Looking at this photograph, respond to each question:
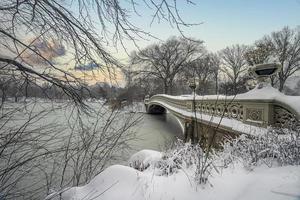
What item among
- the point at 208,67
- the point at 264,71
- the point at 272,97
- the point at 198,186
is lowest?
the point at 198,186

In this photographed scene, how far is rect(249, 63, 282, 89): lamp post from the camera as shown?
886 cm

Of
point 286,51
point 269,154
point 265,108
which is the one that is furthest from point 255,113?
point 286,51

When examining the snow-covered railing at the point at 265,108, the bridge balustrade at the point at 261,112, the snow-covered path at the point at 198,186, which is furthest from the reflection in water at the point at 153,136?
the snow-covered path at the point at 198,186

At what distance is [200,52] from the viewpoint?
50531 mm

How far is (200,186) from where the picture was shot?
3.81 metres

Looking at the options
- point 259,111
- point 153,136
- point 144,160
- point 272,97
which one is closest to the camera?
point 144,160

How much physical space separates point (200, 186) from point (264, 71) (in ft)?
20.8

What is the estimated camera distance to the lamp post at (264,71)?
8856mm

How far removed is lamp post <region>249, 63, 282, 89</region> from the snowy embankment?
5.21 meters

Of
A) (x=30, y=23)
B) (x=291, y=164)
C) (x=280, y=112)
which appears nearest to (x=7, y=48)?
(x=30, y=23)

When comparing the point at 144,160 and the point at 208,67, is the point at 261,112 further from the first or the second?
the point at 208,67

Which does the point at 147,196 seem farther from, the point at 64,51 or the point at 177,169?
the point at 64,51

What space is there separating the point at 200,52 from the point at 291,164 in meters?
47.5

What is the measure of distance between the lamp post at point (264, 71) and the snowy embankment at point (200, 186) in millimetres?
5210
